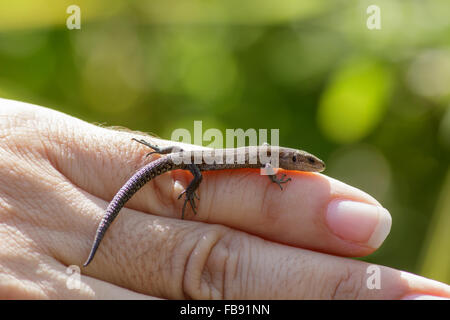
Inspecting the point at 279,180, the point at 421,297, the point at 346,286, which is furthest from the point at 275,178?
the point at 421,297

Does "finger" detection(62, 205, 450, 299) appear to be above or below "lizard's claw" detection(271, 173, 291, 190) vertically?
below

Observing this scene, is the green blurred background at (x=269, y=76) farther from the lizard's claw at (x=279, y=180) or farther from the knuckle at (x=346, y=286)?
the knuckle at (x=346, y=286)

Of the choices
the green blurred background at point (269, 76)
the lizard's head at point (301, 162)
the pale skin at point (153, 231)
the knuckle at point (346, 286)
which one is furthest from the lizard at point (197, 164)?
the knuckle at point (346, 286)

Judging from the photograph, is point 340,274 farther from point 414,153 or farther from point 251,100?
point 251,100

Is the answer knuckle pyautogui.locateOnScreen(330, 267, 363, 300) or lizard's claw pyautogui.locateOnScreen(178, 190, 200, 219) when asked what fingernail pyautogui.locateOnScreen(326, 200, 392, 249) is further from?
lizard's claw pyautogui.locateOnScreen(178, 190, 200, 219)

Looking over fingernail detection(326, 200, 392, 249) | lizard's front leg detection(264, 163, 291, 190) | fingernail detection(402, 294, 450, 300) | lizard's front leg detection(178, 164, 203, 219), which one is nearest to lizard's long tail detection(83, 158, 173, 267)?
lizard's front leg detection(178, 164, 203, 219)

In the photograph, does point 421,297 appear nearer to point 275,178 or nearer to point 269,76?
point 275,178

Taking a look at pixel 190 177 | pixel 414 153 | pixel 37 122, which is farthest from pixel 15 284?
pixel 414 153
